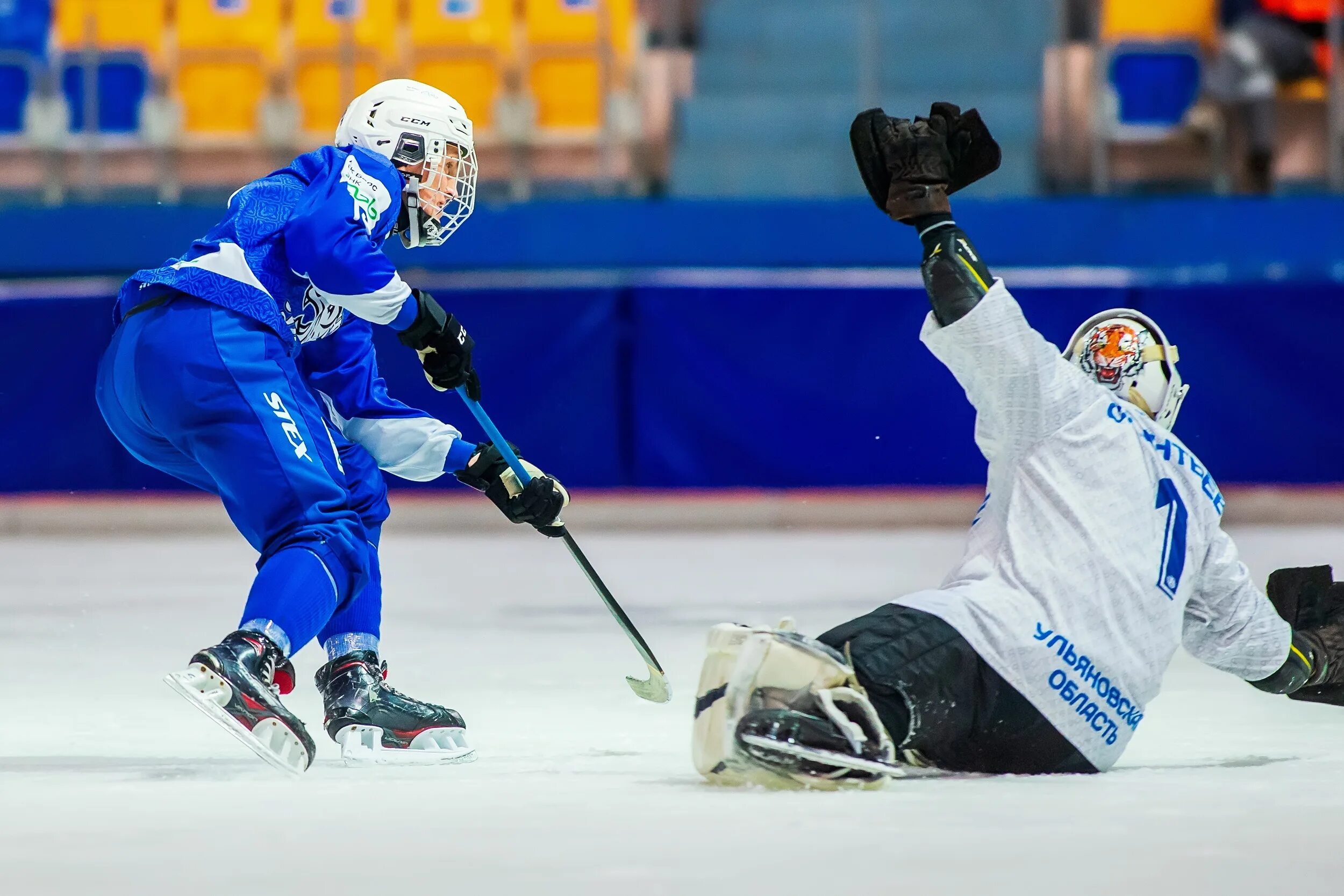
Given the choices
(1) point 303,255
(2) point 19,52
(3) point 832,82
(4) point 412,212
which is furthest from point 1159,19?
(1) point 303,255

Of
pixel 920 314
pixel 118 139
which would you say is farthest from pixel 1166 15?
pixel 118 139

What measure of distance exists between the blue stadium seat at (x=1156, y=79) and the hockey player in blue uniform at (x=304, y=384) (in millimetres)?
6384

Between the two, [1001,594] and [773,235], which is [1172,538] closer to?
[1001,594]

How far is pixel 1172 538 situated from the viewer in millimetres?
3131

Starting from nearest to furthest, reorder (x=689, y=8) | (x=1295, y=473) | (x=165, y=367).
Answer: (x=165, y=367) → (x=1295, y=473) → (x=689, y=8)

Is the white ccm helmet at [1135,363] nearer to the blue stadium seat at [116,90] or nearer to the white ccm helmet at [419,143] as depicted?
the white ccm helmet at [419,143]

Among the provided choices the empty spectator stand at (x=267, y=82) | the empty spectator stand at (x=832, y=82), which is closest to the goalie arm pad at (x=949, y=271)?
the empty spectator stand at (x=832, y=82)

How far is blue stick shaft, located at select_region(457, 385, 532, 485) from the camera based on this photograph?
12.4 feet

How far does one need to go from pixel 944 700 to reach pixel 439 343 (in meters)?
1.18

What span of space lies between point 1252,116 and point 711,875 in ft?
25.2

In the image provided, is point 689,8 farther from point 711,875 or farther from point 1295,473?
point 711,875

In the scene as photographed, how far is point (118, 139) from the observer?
968cm

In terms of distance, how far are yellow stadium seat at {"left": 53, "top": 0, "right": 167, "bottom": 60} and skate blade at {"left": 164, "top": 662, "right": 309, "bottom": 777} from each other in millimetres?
7574

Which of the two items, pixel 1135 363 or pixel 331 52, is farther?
pixel 331 52
